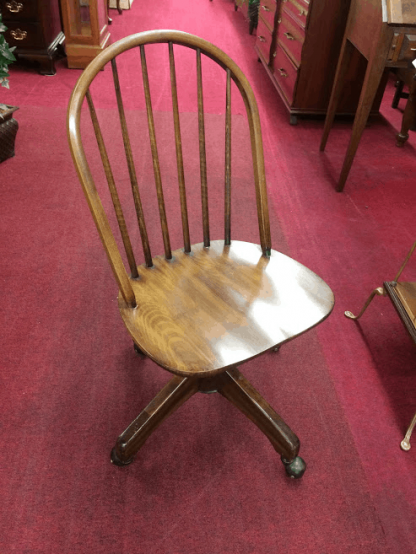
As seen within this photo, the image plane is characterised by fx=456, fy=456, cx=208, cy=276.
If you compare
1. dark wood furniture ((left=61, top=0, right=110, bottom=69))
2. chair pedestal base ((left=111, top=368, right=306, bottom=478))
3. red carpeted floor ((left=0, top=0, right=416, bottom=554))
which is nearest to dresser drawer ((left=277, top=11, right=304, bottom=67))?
red carpeted floor ((left=0, top=0, right=416, bottom=554))

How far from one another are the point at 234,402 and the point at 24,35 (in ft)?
10.3

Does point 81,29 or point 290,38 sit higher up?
point 290,38

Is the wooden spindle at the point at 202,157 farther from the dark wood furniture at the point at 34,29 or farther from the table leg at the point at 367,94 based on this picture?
the dark wood furniture at the point at 34,29

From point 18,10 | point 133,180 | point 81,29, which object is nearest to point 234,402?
point 133,180

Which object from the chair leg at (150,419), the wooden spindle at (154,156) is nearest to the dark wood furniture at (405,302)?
the chair leg at (150,419)

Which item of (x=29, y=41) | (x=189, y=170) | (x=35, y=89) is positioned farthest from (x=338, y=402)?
(x=29, y=41)

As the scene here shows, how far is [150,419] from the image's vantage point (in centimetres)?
117

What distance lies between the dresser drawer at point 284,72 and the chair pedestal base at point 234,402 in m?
2.34

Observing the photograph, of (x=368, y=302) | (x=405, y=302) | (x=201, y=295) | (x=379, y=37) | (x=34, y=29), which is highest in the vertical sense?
(x=379, y=37)

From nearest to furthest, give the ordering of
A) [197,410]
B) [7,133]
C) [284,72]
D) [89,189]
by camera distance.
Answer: [89,189]
[197,410]
[7,133]
[284,72]

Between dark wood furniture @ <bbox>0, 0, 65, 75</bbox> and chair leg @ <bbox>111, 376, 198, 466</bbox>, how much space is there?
3003 mm

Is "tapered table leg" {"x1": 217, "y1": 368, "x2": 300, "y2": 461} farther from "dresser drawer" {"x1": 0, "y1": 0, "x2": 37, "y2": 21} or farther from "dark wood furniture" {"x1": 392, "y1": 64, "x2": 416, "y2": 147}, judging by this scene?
"dresser drawer" {"x1": 0, "y1": 0, "x2": 37, "y2": 21}

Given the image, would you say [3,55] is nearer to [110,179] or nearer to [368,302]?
[110,179]

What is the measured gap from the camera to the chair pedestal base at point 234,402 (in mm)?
1164
